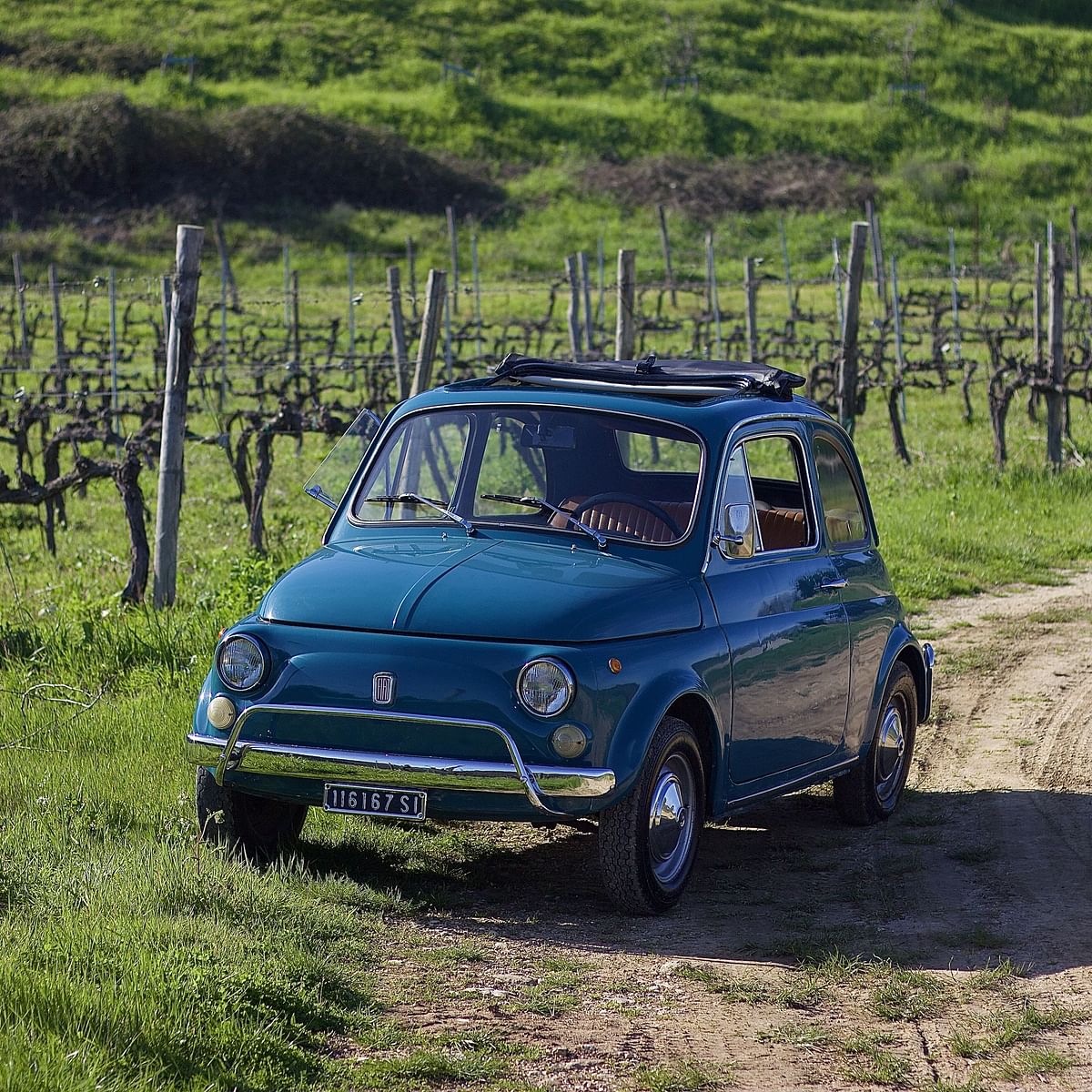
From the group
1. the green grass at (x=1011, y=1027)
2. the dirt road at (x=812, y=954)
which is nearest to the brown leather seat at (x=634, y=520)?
the dirt road at (x=812, y=954)

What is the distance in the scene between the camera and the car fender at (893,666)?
24.7 feet

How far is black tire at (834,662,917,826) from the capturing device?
7469 millimetres

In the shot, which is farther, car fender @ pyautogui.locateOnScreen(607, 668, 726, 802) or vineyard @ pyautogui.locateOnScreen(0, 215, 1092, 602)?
vineyard @ pyautogui.locateOnScreen(0, 215, 1092, 602)

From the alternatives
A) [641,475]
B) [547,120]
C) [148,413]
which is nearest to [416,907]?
[641,475]

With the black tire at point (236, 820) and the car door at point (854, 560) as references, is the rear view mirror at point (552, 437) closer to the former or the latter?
the car door at point (854, 560)

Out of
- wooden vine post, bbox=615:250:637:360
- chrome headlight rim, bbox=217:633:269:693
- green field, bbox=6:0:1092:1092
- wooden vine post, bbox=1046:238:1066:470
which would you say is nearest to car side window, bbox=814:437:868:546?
green field, bbox=6:0:1092:1092

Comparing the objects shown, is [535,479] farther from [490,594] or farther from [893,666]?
[893,666]

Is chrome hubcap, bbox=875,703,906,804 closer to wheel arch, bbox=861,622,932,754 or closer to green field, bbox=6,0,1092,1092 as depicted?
wheel arch, bbox=861,622,932,754

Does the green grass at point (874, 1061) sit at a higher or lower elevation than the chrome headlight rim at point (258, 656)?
lower

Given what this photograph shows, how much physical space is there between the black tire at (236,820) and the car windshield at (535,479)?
49.5 inches

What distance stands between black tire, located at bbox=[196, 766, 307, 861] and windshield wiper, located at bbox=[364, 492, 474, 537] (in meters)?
1.27

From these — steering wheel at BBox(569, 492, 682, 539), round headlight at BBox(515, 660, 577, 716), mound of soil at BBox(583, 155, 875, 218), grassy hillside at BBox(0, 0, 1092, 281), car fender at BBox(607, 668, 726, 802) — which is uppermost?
grassy hillside at BBox(0, 0, 1092, 281)

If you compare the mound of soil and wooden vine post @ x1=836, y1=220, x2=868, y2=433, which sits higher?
the mound of soil

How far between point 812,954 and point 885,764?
2.35m
